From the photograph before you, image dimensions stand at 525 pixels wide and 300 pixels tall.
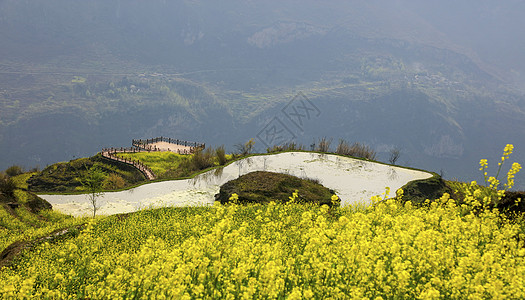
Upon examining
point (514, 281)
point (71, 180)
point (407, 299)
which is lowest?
point (71, 180)

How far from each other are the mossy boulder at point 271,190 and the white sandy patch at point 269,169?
1229 mm

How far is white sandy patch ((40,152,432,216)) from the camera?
22.7 metres

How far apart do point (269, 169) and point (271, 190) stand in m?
5.88

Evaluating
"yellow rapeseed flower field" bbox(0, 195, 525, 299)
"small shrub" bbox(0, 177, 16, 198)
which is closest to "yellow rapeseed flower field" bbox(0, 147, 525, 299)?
"yellow rapeseed flower field" bbox(0, 195, 525, 299)

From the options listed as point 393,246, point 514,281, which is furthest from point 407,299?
point 514,281

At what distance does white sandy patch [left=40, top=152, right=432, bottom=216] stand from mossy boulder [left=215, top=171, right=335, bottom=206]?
1229 millimetres

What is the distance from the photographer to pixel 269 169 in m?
28.2

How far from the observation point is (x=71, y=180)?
41.7 metres

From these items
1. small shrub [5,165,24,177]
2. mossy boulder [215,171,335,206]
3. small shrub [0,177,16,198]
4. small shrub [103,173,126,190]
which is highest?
mossy boulder [215,171,335,206]

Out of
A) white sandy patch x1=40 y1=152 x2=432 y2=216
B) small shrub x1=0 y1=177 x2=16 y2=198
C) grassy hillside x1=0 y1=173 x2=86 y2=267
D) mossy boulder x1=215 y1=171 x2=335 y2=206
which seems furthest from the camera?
white sandy patch x1=40 y1=152 x2=432 y2=216

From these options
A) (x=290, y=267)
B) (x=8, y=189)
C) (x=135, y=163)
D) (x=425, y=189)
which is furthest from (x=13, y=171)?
(x=290, y=267)

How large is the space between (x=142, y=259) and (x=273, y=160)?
22.4 meters

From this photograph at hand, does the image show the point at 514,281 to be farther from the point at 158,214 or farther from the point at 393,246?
the point at 158,214

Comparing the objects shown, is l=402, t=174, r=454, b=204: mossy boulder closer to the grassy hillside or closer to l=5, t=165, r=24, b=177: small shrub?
the grassy hillside
